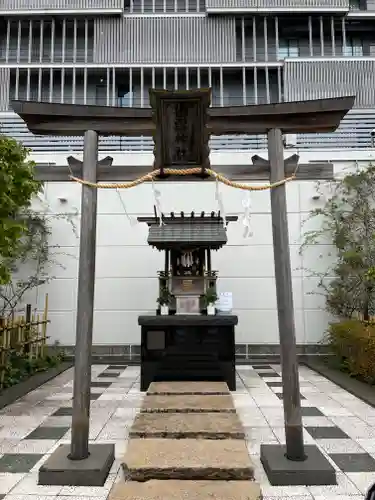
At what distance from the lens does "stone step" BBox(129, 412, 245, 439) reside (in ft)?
12.6

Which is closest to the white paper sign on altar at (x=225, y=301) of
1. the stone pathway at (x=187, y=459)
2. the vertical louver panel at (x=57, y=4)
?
the stone pathway at (x=187, y=459)

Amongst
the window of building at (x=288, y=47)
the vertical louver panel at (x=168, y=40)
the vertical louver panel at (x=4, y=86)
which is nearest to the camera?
the vertical louver panel at (x=4, y=86)

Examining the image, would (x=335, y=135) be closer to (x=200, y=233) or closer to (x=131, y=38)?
(x=200, y=233)

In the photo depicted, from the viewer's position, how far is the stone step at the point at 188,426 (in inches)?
151

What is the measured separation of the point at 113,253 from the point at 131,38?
8597 millimetres

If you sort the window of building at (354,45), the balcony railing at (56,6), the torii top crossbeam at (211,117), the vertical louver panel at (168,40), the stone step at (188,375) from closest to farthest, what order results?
1. the torii top crossbeam at (211,117)
2. the stone step at (188,375)
3. the vertical louver panel at (168,40)
4. the balcony railing at (56,6)
5. the window of building at (354,45)

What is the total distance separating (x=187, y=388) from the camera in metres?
5.79

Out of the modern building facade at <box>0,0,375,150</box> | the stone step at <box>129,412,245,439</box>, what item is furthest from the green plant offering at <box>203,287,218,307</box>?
the modern building facade at <box>0,0,375,150</box>

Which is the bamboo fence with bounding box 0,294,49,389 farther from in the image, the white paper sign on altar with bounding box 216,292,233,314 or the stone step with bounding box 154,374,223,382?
the white paper sign on altar with bounding box 216,292,233,314

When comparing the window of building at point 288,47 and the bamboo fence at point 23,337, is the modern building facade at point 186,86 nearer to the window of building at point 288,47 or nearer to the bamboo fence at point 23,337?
the window of building at point 288,47

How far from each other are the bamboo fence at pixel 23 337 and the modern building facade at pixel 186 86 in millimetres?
516

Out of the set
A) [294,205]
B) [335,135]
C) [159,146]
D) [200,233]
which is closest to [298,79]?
[335,135]

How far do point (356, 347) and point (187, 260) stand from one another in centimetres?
327

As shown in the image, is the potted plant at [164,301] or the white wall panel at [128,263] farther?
the white wall panel at [128,263]
